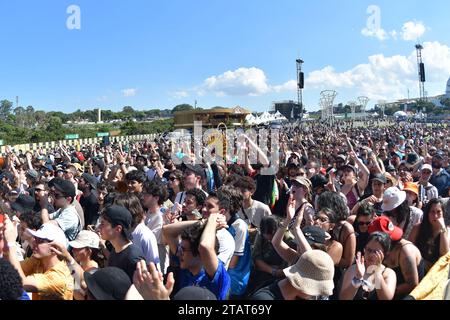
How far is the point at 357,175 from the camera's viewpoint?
7.03 metres

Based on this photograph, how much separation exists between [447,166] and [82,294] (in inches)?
305

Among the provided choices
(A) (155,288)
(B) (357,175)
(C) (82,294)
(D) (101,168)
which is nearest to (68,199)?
(C) (82,294)

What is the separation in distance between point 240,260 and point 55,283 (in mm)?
1519

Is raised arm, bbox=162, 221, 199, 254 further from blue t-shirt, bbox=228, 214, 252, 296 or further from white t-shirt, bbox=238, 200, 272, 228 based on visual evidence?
white t-shirt, bbox=238, 200, 272, 228

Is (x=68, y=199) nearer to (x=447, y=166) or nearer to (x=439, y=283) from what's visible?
(x=439, y=283)

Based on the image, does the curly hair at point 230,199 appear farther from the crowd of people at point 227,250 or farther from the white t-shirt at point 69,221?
the white t-shirt at point 69,221

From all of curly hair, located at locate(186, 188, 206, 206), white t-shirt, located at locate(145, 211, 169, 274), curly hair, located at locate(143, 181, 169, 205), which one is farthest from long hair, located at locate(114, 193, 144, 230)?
curly hair, located at locate(186, 188, 206, 206)

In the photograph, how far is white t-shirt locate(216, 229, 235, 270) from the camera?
352cm

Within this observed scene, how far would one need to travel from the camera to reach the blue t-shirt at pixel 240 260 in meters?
3.77

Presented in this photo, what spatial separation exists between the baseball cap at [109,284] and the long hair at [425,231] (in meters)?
2.88

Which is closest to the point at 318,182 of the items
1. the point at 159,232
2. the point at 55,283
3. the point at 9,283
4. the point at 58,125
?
the point at 159,232

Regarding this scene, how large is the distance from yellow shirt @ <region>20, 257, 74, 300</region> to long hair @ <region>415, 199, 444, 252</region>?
311cm

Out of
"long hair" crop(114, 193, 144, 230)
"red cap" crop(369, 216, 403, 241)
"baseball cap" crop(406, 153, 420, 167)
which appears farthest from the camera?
"baseball cap" crop(406, 153, 420, 167)

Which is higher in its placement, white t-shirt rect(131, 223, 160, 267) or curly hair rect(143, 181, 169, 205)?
curly hair rect(143, 181, 169, 205)
